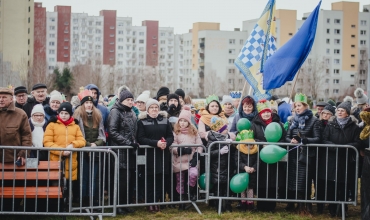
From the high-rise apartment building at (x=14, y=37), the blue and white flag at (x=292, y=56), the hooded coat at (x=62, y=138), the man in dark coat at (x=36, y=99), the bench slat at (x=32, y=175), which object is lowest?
the bench slat at (x=32, y=175)

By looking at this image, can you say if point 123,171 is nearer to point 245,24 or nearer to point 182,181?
point 182,181

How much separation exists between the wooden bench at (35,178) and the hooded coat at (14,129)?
0.21 metres

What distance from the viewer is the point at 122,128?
32.2 feet

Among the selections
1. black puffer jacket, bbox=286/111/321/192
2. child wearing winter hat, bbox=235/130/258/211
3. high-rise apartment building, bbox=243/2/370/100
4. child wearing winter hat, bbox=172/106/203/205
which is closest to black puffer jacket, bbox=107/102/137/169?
child wearing winter hat, bbox=172/106/203/205

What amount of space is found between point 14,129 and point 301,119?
15.8ft

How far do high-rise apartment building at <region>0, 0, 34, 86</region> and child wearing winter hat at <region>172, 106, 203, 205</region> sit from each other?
2739 inches

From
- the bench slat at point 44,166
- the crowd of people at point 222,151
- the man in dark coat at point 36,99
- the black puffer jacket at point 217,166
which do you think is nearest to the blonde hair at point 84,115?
the crowd of people at point 222,151

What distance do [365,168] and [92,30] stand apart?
419 ft

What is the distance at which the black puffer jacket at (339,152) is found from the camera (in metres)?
9.59

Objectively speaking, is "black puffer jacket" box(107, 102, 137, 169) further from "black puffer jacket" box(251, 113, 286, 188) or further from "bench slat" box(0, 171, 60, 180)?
"black puffer jacket" box(251, 113, 286, 188)

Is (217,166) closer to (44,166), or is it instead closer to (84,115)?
(84,115)

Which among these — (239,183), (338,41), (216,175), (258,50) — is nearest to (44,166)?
(216,175)

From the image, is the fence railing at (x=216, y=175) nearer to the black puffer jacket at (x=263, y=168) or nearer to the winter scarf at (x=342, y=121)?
the black puffer jacket at (x=263, y=168)

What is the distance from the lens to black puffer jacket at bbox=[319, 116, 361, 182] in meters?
9.59
